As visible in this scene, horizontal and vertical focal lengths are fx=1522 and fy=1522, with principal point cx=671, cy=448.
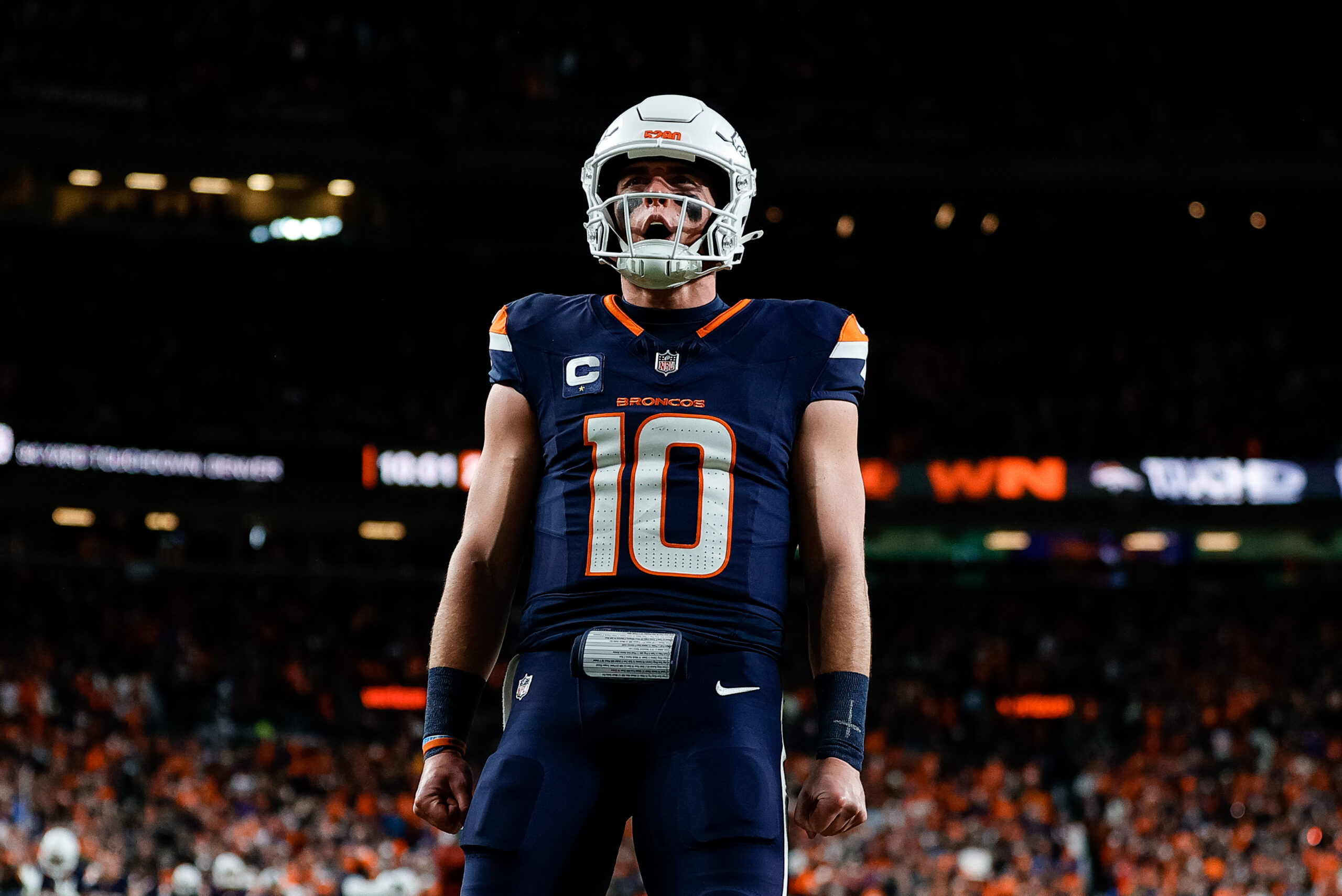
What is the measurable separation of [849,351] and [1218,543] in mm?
21966

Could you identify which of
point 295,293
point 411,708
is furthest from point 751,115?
point 411,708

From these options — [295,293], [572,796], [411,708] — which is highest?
[295,293]

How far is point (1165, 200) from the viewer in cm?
2256

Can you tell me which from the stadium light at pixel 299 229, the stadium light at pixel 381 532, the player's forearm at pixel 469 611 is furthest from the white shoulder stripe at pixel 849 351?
the stadium light at pixel 299 229

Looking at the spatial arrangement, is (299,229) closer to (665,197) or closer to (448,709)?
(665,197)

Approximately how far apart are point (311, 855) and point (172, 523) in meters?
9.05

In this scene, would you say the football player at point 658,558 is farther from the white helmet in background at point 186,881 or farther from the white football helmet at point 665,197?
the white helmet in background at point 186,881

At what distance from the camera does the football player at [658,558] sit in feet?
8.60

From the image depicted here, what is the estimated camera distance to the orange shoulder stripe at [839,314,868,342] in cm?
304

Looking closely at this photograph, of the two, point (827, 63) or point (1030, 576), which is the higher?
point (827, 63)

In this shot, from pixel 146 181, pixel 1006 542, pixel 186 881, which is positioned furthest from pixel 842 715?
pixel 146 181

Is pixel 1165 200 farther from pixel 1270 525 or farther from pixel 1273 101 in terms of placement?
pixel 1270 525

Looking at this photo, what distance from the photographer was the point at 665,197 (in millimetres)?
2979

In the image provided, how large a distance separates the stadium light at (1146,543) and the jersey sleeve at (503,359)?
2055cm
